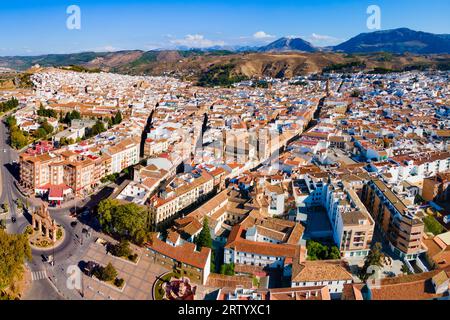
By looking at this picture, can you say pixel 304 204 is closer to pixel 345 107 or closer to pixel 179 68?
pixel 345 107

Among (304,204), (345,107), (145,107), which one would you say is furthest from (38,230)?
(345,107)

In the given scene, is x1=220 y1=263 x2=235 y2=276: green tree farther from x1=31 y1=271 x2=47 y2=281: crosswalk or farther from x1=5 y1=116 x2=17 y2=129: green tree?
x1=5 y1=116 x2=17 y2=129: green tree

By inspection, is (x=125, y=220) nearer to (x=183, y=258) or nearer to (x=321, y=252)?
(x=183, y=258)

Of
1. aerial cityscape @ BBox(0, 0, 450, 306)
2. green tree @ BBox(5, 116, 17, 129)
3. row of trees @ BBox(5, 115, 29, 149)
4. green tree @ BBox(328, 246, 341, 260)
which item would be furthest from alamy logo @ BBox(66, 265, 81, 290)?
green tree @ BBox(5, 116, 17, 129)

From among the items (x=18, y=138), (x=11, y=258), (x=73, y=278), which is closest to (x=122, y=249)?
(x=73, y=278)

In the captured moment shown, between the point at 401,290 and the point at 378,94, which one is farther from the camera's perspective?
the point at 378,94

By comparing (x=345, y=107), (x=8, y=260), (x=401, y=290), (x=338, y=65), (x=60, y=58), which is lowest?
(x=401, y=290)
